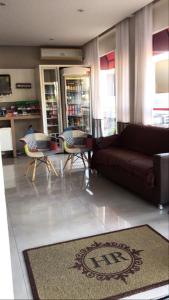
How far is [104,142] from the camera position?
4.87 meters

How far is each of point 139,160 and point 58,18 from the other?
115 inches

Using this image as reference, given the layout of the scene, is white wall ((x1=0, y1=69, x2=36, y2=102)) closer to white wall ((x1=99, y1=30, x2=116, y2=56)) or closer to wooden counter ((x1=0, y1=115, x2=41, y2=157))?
wooden counter ((x1=0, y1=115, x2=41, y2=157))

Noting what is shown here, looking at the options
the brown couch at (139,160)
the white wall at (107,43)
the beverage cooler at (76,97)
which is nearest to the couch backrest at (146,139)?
the brown couch at (139,160)

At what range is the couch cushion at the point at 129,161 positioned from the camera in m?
3.35

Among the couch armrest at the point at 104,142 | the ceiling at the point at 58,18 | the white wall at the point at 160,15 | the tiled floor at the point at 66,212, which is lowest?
the tiled floor at the point at 66,212

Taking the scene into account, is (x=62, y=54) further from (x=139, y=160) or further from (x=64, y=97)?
(x=139, y=160)

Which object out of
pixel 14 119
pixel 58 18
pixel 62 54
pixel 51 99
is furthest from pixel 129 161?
pixel 62 54

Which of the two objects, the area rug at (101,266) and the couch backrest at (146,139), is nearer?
the area rug at (101,266)

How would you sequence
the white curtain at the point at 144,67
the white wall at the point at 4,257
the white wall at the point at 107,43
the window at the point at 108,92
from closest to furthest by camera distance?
the white wall at the point at 4,257 < the white curtain at the point at 144,67 < the white wall at the point at 107,43 < the window at the point at 108,92

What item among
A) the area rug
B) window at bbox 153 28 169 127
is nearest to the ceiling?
window at bbox 153 28 169 127

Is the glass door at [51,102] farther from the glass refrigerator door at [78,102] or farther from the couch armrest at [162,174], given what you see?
the couch armrest at [162,174]

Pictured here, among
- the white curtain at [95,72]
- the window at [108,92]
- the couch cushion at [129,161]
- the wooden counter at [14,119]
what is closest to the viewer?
the couch cushion at [129,161]

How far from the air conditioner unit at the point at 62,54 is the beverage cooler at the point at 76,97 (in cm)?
60

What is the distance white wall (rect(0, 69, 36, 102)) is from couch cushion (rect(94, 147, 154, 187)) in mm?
3270
